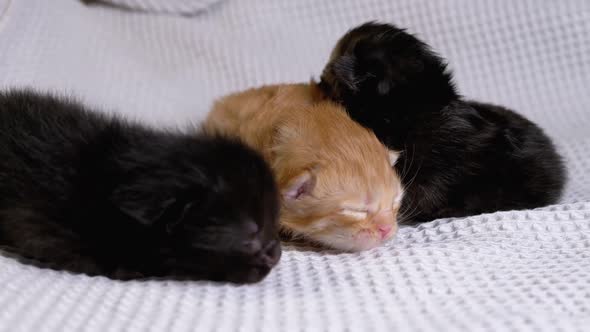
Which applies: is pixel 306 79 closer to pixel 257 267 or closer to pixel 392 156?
pixel 392 156

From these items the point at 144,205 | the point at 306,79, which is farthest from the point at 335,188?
the point at 306,79

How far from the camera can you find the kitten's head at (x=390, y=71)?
132 cm

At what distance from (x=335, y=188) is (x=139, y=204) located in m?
0.40

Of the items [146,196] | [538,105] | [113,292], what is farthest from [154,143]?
[538,105]

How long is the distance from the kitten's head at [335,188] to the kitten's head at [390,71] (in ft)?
0.63

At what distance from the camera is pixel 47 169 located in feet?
2.92

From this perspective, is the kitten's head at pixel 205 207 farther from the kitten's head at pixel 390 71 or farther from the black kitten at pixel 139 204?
the kitten's head at pixel 390 71

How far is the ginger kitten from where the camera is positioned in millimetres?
→ 1094

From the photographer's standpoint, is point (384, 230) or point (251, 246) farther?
point (384, 230)

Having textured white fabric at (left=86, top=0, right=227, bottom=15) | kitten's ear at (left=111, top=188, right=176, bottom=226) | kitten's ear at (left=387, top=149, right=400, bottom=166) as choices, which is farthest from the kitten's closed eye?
textured white fabric at (left=86, top=0, right=227, bottom=15)

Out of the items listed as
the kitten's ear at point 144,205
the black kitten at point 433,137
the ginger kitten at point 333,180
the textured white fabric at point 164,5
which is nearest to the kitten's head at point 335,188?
the ginger kitten at point 333,180

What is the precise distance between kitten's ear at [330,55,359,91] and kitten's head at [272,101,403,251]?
19 cm

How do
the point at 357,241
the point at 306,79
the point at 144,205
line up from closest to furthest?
the point at 144,205, the point at 357,241, the point at 306,79

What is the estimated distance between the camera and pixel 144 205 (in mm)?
803
